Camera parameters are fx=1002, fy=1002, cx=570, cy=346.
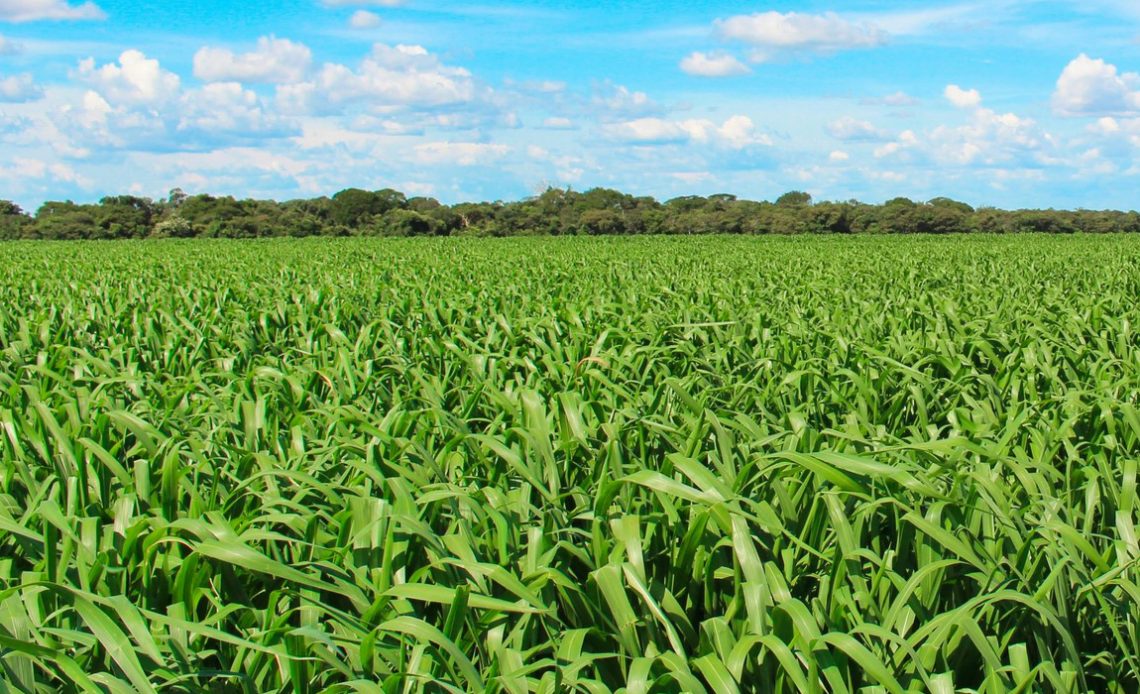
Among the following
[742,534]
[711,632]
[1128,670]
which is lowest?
[1128,670]

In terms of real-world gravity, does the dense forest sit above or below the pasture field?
above

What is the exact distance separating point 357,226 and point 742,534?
66.1m

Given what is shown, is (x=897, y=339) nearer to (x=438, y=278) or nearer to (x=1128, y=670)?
(x=1128, y=670)

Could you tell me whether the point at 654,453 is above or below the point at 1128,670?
above

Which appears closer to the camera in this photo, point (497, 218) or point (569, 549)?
point (569, 549)

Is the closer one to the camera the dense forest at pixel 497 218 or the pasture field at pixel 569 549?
the pasture field at pixel 569 549

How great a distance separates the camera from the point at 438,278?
1431 centimetres

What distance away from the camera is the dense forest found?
63.9 metres

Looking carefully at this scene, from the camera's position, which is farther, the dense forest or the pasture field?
the dense forest

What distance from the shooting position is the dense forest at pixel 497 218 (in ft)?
210

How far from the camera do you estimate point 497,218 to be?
224 ft

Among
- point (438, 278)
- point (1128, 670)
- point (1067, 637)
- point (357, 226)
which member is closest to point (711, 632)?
point (1067, 637)

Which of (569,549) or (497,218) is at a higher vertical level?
(497,218)

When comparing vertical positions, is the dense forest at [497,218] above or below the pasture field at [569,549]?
above
